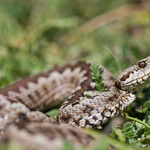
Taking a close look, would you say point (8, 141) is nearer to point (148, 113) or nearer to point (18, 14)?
point (148, 113)

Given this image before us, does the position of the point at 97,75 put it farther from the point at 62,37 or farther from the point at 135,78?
the point at 62,37

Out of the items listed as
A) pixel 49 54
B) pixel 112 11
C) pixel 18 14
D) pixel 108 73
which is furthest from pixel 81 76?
pixel 112 11

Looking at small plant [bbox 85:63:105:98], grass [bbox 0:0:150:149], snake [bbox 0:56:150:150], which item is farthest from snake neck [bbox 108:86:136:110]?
grass [bbox 0:0:150:149]

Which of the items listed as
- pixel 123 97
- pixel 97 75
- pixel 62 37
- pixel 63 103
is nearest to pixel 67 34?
pixel 62 37

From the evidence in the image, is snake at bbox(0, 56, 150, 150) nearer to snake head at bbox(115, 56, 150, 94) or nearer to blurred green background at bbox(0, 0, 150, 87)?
snake head at bbox(115, 56, 150, 94)

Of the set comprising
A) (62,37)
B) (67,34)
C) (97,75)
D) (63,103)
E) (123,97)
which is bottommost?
(123,97)

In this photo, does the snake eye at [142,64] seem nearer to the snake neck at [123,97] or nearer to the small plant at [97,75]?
the snake neck at [123,97]

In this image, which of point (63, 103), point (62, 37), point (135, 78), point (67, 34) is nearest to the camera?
point (135, 78)
